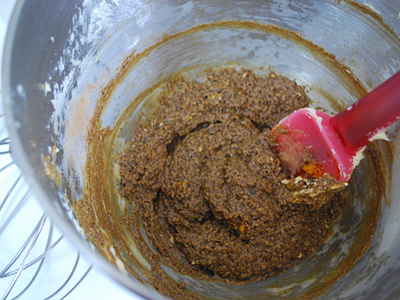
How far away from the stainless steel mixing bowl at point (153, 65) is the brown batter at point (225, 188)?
0.49 ft

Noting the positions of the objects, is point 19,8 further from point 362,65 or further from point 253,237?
point 362,65

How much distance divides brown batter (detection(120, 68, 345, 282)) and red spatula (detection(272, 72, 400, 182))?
0.08m

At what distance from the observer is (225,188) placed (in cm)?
184

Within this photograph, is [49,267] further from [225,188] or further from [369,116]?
[369,116]

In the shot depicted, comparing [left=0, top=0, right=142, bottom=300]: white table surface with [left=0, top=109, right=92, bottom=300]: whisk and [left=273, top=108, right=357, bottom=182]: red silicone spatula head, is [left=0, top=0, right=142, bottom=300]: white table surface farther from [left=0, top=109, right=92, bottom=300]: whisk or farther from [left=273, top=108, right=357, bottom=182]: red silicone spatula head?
[left=273, top=108, right=357, bottom=182]: red silicone spatula head

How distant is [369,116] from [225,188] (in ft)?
2.61

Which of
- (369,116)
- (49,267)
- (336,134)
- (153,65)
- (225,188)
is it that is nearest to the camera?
(369,116)

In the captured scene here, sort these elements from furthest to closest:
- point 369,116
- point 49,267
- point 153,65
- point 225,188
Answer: point 49,267, point 153,65, point 225,188, point 369,116

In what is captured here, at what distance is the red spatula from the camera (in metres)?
1.41

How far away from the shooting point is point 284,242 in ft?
6.03

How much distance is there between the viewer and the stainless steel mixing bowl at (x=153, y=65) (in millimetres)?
1226

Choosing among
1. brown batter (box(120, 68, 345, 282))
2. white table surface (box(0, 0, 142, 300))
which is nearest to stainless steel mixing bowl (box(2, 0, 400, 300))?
brown batter (box(120, 68, 345, 282))

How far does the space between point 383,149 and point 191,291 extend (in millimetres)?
1270

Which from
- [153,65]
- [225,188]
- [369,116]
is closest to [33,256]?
[225,188]
